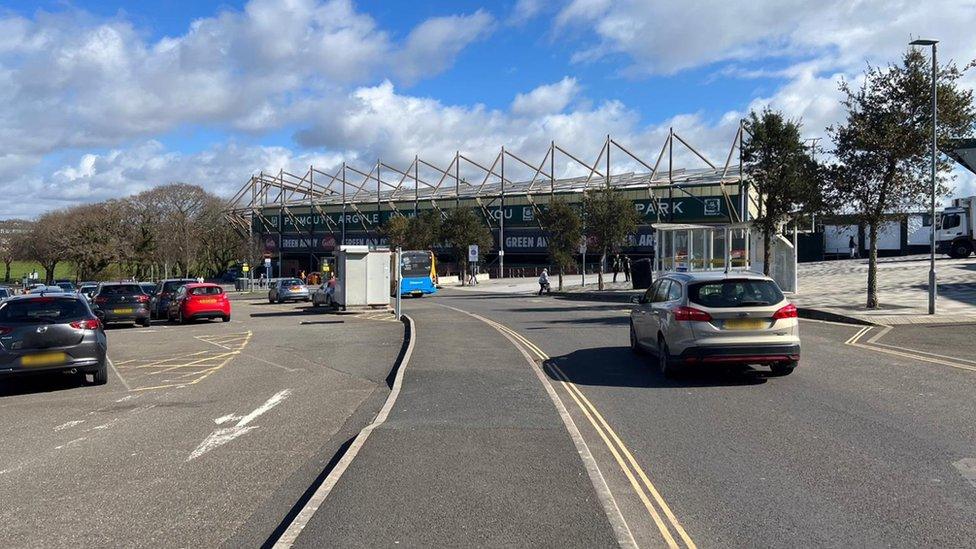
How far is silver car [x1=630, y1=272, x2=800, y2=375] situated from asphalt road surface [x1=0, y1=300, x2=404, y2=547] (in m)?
4.15

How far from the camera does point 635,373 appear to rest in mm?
12172

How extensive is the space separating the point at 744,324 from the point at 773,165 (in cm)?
1800

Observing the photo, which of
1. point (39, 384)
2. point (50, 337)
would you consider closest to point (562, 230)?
point (39, 384)

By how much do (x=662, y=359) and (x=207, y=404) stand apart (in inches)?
247

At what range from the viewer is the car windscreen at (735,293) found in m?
11.1

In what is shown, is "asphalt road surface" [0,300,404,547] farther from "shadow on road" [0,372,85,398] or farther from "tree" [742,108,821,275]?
"tree" [742,108,821,275]

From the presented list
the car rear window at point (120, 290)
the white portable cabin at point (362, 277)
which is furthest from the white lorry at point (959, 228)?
the car rear window at point (120, 290)

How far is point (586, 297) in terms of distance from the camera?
125 feet

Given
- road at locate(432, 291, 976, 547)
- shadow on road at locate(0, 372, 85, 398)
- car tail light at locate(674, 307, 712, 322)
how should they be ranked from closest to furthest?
road at locate(432, 291, 976, 547), car tail light at locate(674, 307, 712, 322), shadow on road at locate(0, 372, 85, 398)

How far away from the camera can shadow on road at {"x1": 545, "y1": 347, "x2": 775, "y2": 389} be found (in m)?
11.2

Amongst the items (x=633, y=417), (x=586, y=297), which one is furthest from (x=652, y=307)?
(x=586, y=297)

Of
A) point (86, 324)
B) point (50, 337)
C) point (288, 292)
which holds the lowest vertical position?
point (288, 292)

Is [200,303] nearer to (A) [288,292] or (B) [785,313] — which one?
(A) [288,292]

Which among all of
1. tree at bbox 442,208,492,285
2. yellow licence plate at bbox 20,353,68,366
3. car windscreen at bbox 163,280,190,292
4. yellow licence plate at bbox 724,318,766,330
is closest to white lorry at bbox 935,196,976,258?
tree at bbox 442,208,492,285
